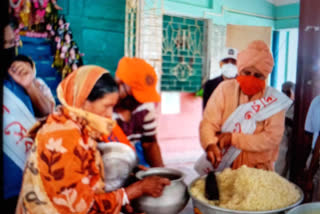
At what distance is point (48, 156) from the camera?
1332 millimetres

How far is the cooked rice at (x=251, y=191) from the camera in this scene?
140cm

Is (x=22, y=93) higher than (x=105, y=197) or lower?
higher

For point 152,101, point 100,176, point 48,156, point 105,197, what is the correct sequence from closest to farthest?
point 48,156 → point 105,197 → point 100,176 → point 152,101

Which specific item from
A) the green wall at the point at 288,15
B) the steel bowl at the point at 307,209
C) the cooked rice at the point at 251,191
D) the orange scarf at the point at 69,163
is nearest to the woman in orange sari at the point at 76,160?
the orange scarf at the point at 69,163

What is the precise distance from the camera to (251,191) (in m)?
1.44

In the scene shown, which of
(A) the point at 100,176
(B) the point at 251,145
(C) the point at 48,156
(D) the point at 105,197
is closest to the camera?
(C) the point at 48,156

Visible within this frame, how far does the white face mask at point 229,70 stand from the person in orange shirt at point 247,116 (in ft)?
0.12

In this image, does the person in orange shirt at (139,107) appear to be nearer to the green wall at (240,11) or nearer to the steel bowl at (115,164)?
the steel bowl at (115,164)

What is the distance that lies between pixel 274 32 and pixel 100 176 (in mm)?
1475

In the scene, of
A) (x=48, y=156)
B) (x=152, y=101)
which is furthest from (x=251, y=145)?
(x=48, y=156)

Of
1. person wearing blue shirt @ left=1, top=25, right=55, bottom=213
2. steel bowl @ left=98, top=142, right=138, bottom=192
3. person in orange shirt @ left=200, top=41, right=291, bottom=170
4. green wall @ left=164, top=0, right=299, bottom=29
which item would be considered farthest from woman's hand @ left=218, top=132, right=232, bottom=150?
person wearing blue shirt @ left=1, top=25, right=55, bottom=213

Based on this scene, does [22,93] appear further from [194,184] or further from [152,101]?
[194,184]

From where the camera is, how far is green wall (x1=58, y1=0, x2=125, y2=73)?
1.68 m

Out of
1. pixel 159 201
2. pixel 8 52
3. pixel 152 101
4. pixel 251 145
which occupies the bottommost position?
pixel 159 201
